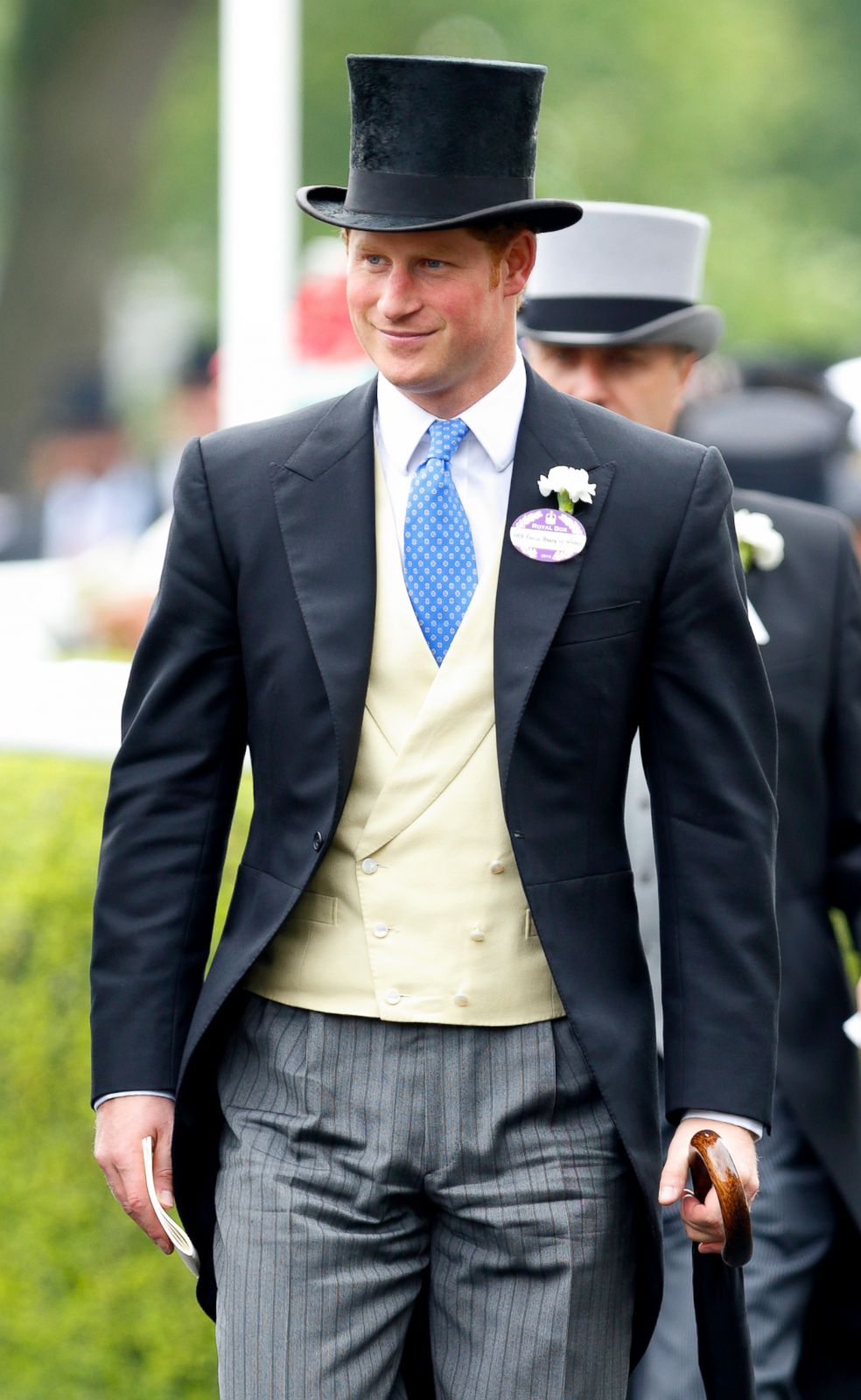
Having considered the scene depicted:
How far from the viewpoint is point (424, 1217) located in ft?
9.54

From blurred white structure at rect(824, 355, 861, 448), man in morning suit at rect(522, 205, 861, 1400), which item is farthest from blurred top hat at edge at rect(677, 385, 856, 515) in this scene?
man in morning suit at rect(522, 205, 861, 1400)

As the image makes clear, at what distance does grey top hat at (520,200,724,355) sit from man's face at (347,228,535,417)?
3.70 feet

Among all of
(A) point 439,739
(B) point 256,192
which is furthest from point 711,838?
(B) point 256,192

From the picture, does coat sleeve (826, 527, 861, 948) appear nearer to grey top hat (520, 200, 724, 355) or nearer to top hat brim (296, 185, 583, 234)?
grey top hat (520, 200, 724, 355)

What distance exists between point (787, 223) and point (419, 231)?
26.6 metres

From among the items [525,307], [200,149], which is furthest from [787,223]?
[525,307]

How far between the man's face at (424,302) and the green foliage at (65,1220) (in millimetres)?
1896

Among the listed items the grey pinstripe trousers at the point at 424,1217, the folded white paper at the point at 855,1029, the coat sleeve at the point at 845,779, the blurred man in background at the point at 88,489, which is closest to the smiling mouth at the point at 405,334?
the grey pinstripe trousers at the point at 424,1217

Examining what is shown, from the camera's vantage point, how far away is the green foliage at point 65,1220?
15.1 feet

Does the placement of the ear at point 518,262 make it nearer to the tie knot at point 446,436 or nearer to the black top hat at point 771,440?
the tie knot at point 446,436

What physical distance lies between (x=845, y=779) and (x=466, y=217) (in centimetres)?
144

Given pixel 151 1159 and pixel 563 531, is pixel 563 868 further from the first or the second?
pixel 151 1159

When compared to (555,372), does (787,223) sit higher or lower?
lower

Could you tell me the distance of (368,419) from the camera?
3.01 m
